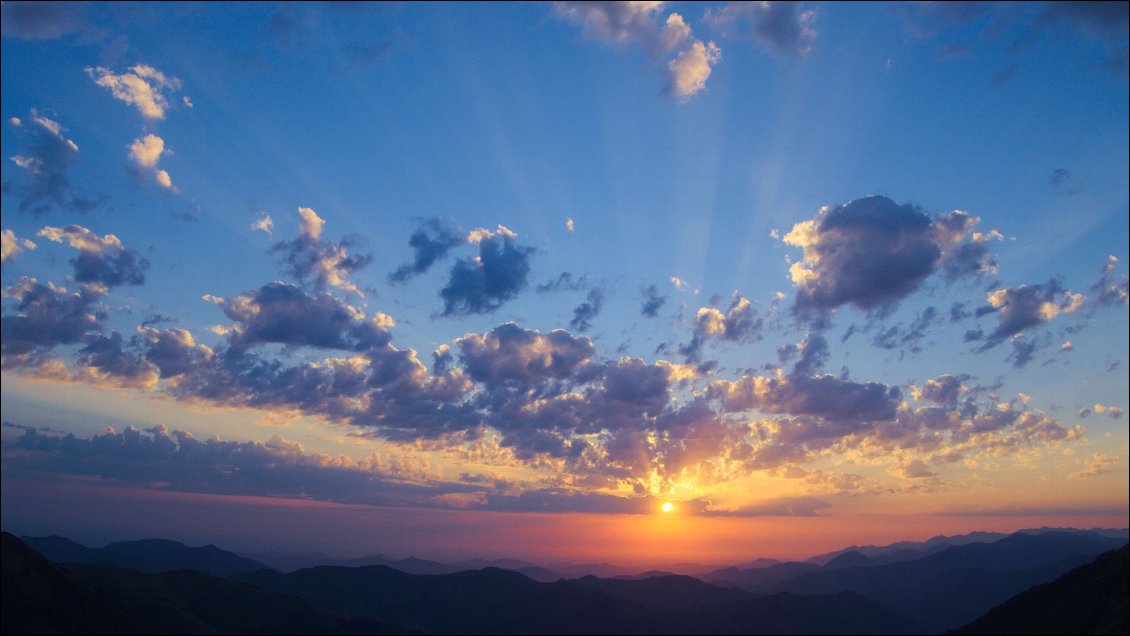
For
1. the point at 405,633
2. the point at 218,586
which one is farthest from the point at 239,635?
the point at 405,633

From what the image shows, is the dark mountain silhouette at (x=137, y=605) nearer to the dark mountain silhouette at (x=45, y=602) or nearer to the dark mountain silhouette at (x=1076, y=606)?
the dark mountain silhouette at (x=45, y=602)

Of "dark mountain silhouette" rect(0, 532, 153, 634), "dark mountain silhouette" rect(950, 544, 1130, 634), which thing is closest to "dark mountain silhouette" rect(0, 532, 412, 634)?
"dark mountain silhouette" rect(0, 532, 153, 634)

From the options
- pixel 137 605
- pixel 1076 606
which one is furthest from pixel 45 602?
pixel 1076 606

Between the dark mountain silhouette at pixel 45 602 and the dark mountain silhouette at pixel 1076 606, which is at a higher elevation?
the dark mountain silhouette at pixel 1076 606

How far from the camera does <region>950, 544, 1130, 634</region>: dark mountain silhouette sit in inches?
3049

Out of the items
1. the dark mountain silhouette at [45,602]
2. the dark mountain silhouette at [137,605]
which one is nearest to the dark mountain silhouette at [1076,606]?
the dark mountain silhouette at [45,602]

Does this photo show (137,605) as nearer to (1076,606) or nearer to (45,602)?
(45,602)

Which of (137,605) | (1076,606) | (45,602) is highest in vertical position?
(1076,606)

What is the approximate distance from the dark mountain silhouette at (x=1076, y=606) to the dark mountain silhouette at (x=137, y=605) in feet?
443

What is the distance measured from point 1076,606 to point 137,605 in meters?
162

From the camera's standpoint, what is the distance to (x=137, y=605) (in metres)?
141

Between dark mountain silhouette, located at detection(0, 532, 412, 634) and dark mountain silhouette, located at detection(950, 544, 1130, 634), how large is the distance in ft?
443

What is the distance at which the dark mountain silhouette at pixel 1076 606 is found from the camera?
7744 cm

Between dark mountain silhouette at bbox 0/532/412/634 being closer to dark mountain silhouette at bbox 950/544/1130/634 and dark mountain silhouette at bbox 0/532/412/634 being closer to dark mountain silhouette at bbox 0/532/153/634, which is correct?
dark mountain silhouette at bbox 0/532/153/634
